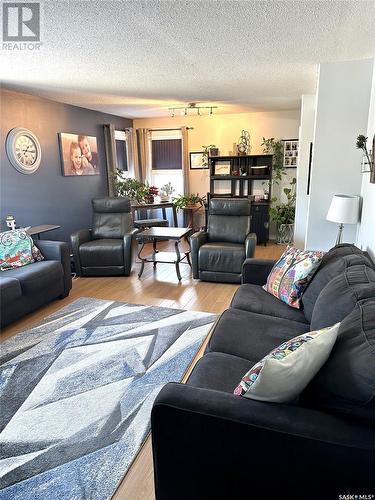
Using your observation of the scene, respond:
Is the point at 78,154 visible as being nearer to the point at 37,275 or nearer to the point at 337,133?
the point at 37,275

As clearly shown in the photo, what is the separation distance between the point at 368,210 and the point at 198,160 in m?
4.22

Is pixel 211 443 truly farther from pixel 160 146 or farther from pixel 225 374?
pixel 160 146

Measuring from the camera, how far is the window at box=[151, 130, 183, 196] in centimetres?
637

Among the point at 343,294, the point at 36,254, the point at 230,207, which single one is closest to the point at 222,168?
the point at 230,207

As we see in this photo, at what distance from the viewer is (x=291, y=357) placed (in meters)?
1.05

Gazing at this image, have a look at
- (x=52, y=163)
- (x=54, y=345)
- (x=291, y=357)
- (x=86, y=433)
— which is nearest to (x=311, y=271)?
(x=291, y=357)

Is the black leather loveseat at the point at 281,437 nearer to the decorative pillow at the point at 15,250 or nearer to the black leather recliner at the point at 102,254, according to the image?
the decorative pillow at the point at 15,250

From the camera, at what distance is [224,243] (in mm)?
4105

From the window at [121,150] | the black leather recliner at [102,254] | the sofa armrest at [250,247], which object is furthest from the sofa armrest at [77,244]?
the window at [121,150]

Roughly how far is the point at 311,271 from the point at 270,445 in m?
1.38

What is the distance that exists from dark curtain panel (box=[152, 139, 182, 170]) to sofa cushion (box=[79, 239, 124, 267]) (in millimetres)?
2899

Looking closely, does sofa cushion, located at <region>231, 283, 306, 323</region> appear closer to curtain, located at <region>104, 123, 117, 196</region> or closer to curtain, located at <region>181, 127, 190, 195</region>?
curtain, located at <region>104, 123, 117, 196</region>

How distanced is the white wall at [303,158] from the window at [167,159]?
2604 millimetres

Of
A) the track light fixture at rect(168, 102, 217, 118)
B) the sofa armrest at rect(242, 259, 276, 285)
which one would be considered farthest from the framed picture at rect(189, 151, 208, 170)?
the sofa armrest at rect(242, 259, 276, 285)
